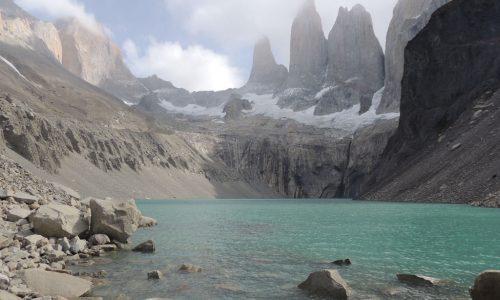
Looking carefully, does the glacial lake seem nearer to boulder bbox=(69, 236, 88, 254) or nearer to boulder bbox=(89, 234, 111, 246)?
boulder bbox=(69, 236, 88, 254)

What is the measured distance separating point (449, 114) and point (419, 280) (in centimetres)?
8752

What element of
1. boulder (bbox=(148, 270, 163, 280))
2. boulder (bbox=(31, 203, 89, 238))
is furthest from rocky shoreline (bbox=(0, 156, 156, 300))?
boulder (bbox=(148, 270, 163, 280))

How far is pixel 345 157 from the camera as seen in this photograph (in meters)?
186

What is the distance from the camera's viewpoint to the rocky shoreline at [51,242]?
49.2ft

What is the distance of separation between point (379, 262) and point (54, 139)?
9086 cm

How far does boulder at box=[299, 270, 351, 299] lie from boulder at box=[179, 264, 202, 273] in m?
5.53

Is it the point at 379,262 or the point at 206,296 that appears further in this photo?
the point at 379,262

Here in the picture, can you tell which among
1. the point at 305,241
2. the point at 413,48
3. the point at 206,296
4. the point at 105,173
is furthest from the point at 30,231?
the point at 413,48

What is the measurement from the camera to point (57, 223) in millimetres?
24156

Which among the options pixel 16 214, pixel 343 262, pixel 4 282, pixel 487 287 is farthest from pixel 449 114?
pixel 4 282

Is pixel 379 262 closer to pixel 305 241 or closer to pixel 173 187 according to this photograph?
pixel 305 241

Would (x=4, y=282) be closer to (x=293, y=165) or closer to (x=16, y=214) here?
Answer: (x=16, y=214)

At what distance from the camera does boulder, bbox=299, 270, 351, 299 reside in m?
15.3

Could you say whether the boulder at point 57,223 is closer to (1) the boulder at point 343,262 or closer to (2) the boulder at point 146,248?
(2) the boulder at point 146,248
